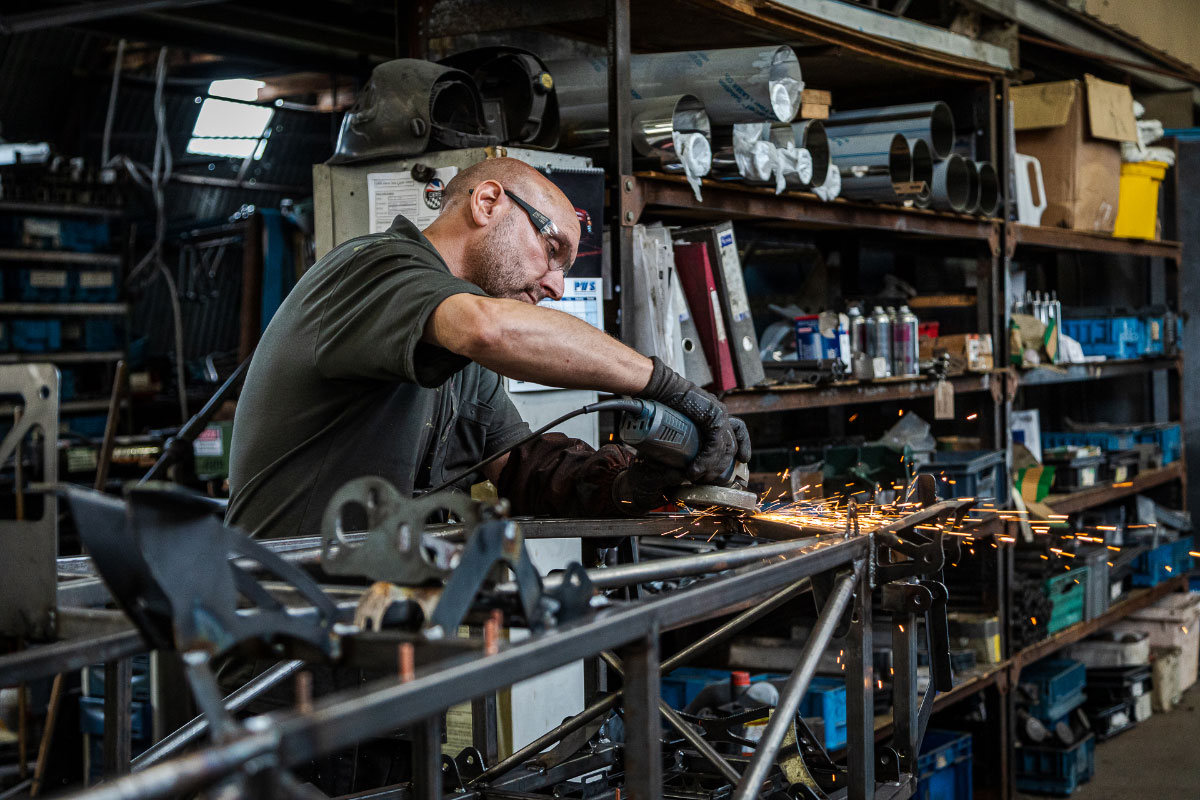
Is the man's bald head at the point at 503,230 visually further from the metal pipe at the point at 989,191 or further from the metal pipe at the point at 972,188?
the metal pipe at the point at 989,191

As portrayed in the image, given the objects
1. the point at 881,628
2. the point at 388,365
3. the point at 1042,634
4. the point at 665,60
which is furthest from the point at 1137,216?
the point at 388,365

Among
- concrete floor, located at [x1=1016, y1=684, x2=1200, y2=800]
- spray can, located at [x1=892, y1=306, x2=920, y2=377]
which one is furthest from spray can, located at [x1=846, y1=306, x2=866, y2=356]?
concrete floor, located at [x1=1016, y1=684, x2=1200, y2=800]

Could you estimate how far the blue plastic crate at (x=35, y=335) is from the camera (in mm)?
8531

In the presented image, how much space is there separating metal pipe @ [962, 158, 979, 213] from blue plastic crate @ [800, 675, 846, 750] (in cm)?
206

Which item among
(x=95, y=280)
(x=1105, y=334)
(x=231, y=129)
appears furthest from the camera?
(x=231, y=129)

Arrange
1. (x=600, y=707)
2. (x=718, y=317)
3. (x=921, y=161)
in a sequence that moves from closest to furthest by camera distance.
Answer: (x=600, y=707) < (x=718, y=317) < (x=921, y=161)

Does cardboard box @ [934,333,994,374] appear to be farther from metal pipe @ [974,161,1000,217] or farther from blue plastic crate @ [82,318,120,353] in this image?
blue plastic crate @ [82,318,120,353]

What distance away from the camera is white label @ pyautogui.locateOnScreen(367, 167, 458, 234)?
3.16 m

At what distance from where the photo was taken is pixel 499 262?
2760 millimetres

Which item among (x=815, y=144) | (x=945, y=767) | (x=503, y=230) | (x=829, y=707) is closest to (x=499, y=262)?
(x=503, y=230)

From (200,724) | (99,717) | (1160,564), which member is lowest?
(99,717)

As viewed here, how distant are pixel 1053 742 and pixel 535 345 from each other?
171 inches

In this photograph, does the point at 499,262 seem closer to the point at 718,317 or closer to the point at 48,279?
the point at 718,317

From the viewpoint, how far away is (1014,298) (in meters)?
6.32
